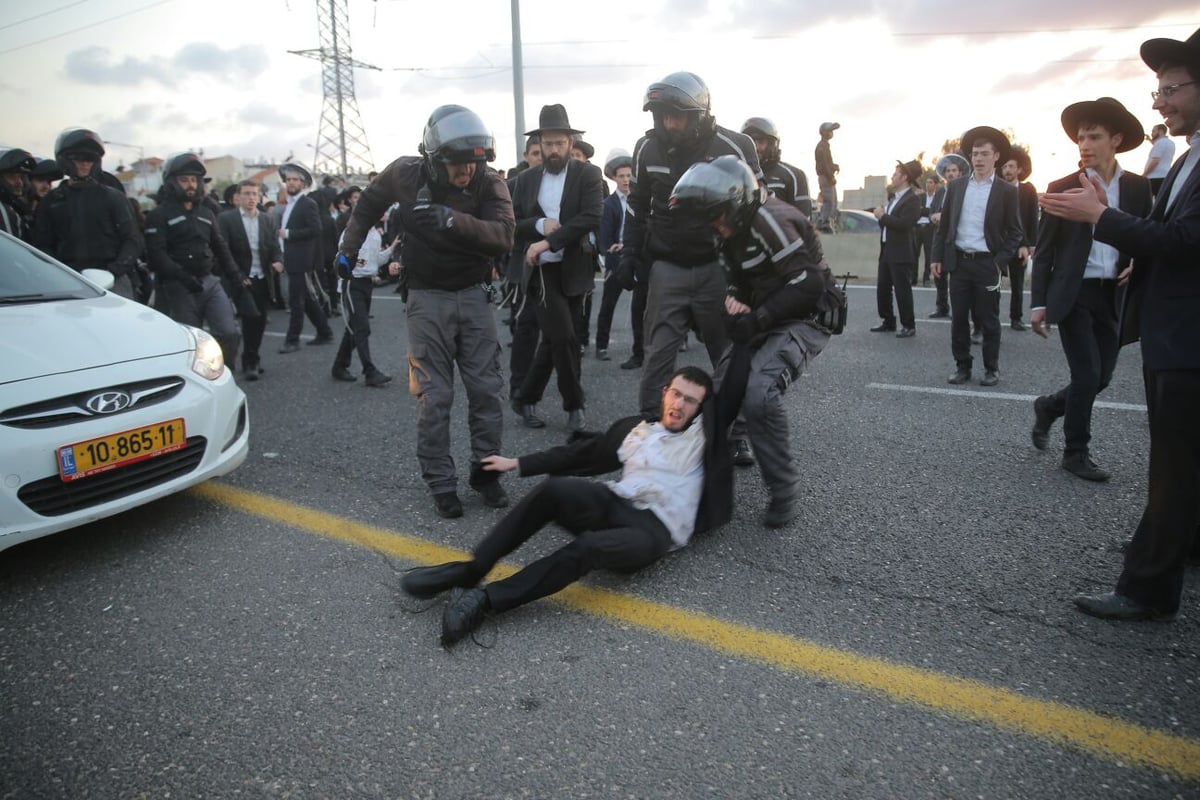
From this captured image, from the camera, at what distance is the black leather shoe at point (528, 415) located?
5.58 meters

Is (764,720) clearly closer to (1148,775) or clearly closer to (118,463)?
(1148,775)

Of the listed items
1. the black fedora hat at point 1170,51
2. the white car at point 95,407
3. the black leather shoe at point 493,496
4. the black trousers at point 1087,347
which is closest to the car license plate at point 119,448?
the white car at point 95,407

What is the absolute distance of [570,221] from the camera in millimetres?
5016

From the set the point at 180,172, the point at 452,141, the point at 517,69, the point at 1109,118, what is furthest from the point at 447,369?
the point at 517,69

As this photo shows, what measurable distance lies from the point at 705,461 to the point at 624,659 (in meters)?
0.98

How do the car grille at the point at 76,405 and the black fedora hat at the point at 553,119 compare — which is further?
the black fedora hat at the point at 553,119

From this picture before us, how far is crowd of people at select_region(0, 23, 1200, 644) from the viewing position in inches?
111

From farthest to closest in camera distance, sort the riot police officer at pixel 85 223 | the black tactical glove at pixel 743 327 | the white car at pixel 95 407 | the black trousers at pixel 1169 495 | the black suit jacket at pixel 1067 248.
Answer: the riot police officer at pixel 85 223 < the black suit jacket at pixel 1067 248 < the black tactical glove at pixel 743 327 < the white car at pixel 95 407 < the black trousers at pixel 1169 495

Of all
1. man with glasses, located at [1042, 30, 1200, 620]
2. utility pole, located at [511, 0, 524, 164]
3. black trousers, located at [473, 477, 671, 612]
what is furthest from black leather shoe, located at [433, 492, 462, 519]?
utility pole, located at [511, 0, 524, 164]

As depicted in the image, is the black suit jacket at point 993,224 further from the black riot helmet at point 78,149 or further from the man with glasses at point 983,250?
the black riot helmet at point 78,149

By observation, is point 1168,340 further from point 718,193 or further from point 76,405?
point 76,405

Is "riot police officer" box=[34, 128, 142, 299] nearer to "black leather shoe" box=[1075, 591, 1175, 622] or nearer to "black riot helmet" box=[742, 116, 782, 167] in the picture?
"black riot helmet" box=[742, 116, 782, 167]

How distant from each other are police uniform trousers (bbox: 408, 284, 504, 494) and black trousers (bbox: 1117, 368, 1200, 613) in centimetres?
281

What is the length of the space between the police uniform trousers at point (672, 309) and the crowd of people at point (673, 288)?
13mm
